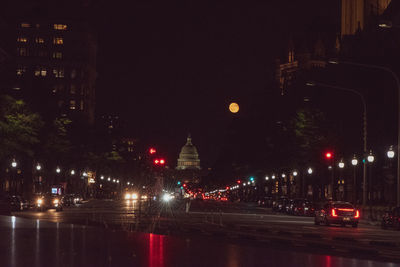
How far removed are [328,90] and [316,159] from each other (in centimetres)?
787

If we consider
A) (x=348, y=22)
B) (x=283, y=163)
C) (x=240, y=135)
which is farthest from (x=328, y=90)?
(x=348, y=22)

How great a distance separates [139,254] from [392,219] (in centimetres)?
2721

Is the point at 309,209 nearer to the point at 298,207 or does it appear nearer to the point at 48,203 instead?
the point at 298,207

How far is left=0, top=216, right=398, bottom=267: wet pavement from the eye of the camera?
18359 millimetres

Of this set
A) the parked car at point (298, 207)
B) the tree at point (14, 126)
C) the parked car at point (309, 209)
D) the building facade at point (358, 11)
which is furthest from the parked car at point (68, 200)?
the building facade at point (358, 11)

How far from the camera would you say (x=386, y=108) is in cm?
6344

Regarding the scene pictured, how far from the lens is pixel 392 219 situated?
44750mm

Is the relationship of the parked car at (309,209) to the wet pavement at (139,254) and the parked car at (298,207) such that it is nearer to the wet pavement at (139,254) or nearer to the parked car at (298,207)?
the parked car at (298,207)

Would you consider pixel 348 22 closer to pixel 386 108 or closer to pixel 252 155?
pixel 252 155

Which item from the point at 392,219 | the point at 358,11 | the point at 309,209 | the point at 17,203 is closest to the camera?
the point at 392,219

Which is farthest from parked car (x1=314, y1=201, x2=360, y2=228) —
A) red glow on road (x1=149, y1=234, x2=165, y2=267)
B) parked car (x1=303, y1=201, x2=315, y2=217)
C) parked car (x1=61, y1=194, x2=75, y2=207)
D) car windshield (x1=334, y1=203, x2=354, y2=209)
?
parked car (x1=61, y1=194, x2=75, y2=207)

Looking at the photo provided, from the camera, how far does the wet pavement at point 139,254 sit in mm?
18359

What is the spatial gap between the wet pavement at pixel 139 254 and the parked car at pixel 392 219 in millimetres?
20822

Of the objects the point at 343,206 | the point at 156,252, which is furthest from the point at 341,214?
the point at 156,252
